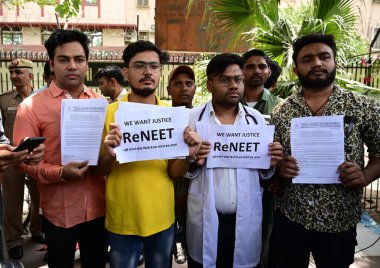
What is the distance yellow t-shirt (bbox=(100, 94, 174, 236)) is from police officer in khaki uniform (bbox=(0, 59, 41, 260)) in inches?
85.4

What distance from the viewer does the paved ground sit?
3844 millimetres

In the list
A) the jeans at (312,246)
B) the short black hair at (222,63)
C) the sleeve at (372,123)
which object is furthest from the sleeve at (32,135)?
the sleeve at (372,123)

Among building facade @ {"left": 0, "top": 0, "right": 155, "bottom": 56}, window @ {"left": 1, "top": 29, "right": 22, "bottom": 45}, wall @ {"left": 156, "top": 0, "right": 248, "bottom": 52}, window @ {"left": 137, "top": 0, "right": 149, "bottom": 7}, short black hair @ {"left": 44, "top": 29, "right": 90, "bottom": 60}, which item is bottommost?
short black hair @ {"left": 44, "top": 29, "right": 90, "bottom": 60}

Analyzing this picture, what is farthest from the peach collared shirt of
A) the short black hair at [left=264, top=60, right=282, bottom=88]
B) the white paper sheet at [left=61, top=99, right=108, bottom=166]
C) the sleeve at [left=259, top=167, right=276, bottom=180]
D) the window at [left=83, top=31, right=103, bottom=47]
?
the window at [left=83, top=31, right=103, bottom=47]

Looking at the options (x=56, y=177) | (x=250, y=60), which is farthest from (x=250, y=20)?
(x=56, y=177)

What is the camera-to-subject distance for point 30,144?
2.02 m

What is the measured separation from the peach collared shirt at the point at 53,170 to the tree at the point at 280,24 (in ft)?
8.46

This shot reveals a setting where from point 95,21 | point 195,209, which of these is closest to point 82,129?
point 195,209

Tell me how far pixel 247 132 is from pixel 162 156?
23.4 inches

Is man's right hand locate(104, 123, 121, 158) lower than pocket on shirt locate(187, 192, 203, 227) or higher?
higher

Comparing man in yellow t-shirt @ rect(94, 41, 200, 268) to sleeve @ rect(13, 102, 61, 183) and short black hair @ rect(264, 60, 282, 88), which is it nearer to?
sleeve @ rect(13, 102, 61, 183)

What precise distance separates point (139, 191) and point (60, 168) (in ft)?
1.73

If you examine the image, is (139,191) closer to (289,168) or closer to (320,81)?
(289,168)

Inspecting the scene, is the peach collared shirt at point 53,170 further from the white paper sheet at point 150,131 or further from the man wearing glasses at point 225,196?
the man wearing glasses at point 225,196
